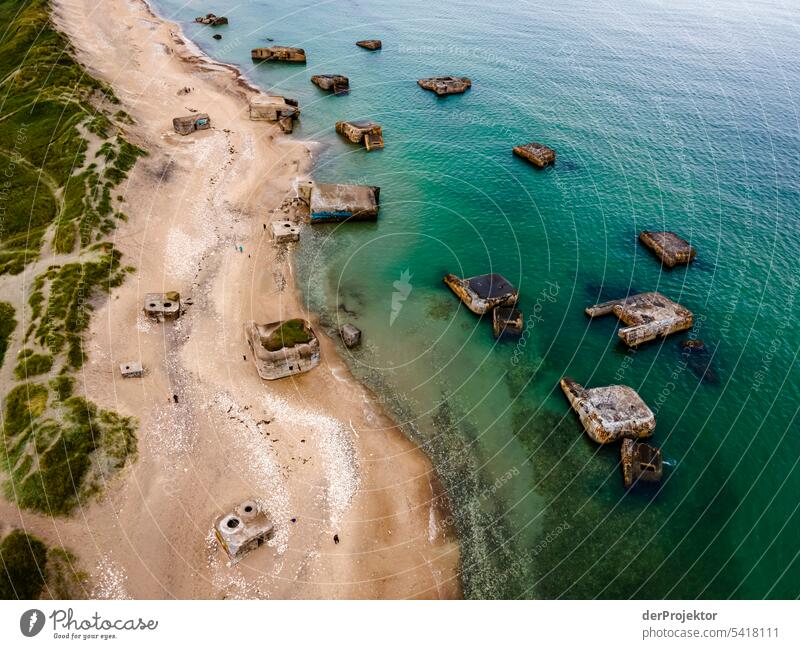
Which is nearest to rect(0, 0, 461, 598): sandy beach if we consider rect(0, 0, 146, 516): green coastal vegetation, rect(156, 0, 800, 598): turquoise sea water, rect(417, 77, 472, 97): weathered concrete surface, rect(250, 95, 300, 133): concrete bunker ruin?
rect(0, 0, 146, 516): green coastal vegetation

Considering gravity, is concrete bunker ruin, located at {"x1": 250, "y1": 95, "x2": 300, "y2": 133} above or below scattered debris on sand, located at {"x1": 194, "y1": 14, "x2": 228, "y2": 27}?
below

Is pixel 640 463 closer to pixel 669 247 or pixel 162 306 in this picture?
pixel 669 247

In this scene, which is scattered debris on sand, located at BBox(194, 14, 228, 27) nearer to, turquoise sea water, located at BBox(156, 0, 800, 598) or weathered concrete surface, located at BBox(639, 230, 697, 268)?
turquoise sea water, located at BBox(156, 0, 800, 598)

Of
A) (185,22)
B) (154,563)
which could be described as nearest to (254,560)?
(154,563)

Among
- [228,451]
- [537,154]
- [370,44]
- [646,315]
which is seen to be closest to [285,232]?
[228,451]

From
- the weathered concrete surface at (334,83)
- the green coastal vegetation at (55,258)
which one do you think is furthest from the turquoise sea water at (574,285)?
the green coastal vegetation at (55,258)
